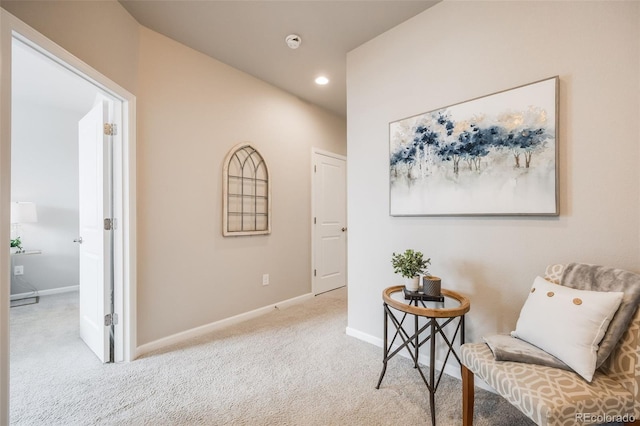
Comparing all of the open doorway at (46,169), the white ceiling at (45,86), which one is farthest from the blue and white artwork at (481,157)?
the white ceiling at (45,86)

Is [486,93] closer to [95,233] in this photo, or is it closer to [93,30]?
[93,30]

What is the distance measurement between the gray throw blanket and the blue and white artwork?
33 centimetres

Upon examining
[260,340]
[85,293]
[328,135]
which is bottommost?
[260,340]

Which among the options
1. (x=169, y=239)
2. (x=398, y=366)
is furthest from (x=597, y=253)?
(x=169, y=239)

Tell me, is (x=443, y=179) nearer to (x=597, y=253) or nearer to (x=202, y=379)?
(x=597, y=253)

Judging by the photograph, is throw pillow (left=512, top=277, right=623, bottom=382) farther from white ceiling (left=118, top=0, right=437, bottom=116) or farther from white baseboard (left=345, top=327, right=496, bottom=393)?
white ceiling (left=118, top=0, right=437, bottom=116)

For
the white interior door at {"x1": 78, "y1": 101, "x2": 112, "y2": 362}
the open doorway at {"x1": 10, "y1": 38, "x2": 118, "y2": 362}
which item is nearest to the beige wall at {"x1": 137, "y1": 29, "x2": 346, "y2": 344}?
the white interior door at {"x1": 78, "y1": 101, "x2": 112, "y2": 362}

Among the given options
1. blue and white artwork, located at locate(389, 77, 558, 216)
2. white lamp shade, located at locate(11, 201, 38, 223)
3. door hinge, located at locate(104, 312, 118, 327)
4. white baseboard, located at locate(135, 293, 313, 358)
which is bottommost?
white baseboard, located at locate(135, 293, 313, 358)

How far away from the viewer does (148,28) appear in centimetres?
224

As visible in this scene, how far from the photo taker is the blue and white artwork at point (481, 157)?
151 cm

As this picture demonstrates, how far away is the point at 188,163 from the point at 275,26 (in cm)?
136

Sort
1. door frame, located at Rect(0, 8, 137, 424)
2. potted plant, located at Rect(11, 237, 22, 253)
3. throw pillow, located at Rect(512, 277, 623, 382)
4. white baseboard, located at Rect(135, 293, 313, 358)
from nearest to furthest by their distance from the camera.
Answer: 1. throw pillow, located at Rect(512, 277, 623, 382)
2. door frame, located at Rect(0, 8, 137, 424)
3. white baseboard, located at Rect(135, 293, 313, 358)
4. potted plant, located at Rect(11, 237, 22, 253)

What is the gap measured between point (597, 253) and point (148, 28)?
336 cm

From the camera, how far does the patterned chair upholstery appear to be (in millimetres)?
969
